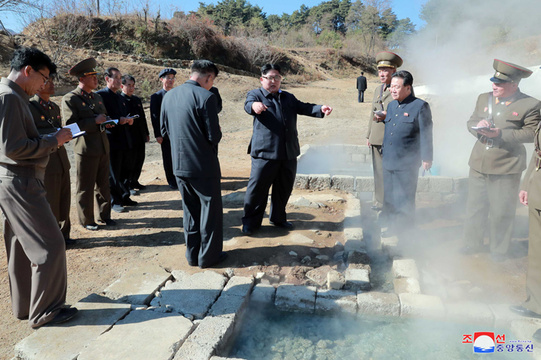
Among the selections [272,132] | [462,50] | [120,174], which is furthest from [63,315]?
[462,50]

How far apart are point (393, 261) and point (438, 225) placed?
1609mm

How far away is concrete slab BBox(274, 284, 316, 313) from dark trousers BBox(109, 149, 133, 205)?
3.54 m

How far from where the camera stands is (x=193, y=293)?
127 inches

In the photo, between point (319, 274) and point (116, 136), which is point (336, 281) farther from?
point (116, 136)

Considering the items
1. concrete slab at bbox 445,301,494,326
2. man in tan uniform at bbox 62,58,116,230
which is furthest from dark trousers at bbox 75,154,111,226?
concrete slab at bbox 445,301,494,326

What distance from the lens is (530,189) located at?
2975mm

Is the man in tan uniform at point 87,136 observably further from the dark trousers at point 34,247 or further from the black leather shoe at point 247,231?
the dark trousers at point 34,247

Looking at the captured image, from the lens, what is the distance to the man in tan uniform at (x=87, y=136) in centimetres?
451

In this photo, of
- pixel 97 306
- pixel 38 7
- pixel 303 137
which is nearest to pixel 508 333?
pixel 97 306

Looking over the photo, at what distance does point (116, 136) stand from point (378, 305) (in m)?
4.53

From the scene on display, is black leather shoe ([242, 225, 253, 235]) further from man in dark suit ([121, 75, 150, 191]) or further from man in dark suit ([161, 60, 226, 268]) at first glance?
man in dark suit ([121, 75, 150, 191])

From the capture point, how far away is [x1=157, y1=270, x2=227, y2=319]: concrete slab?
3.01 meters

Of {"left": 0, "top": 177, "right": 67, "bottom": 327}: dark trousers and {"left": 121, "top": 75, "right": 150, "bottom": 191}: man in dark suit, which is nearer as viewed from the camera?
{"left": 0, "top": 177, "right": 67, "bottom": 327}: dark trousers

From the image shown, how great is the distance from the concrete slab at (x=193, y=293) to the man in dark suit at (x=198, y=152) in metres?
0.28
